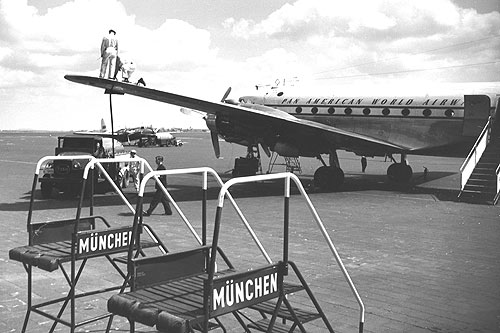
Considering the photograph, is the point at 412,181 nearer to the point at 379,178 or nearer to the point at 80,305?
the point at 379,178

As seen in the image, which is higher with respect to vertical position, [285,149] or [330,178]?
[285,149]

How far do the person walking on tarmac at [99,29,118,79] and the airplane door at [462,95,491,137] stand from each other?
12317 millimetres

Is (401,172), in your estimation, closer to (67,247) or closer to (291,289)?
(67,247)

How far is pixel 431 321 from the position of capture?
632 centimetres

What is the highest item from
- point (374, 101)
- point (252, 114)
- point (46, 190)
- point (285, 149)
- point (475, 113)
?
point (374, 101)

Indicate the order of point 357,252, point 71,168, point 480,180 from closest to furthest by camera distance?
point 357,252 → point 480,180 → point 71,168

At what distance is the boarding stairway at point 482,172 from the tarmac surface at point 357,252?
2.28ft

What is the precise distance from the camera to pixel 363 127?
70.7 feet

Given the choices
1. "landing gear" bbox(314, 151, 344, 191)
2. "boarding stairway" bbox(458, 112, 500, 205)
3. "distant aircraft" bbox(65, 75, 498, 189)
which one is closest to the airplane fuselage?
"distant aircraft" bbox(65, 75, 498, 189)

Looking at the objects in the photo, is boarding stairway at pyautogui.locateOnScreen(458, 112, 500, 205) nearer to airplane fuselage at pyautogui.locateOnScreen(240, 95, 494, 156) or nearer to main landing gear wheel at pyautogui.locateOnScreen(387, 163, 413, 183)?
airplane fuselage at pyautogui.locateOnScreen(240, 95, 494, 156)

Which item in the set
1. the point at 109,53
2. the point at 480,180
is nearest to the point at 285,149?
the point at 480,180

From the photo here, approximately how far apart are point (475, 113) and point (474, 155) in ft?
6.16

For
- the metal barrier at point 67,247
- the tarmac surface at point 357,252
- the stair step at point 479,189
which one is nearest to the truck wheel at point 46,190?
the tarmac surface at point 357,252

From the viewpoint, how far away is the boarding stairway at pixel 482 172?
57.2ft
